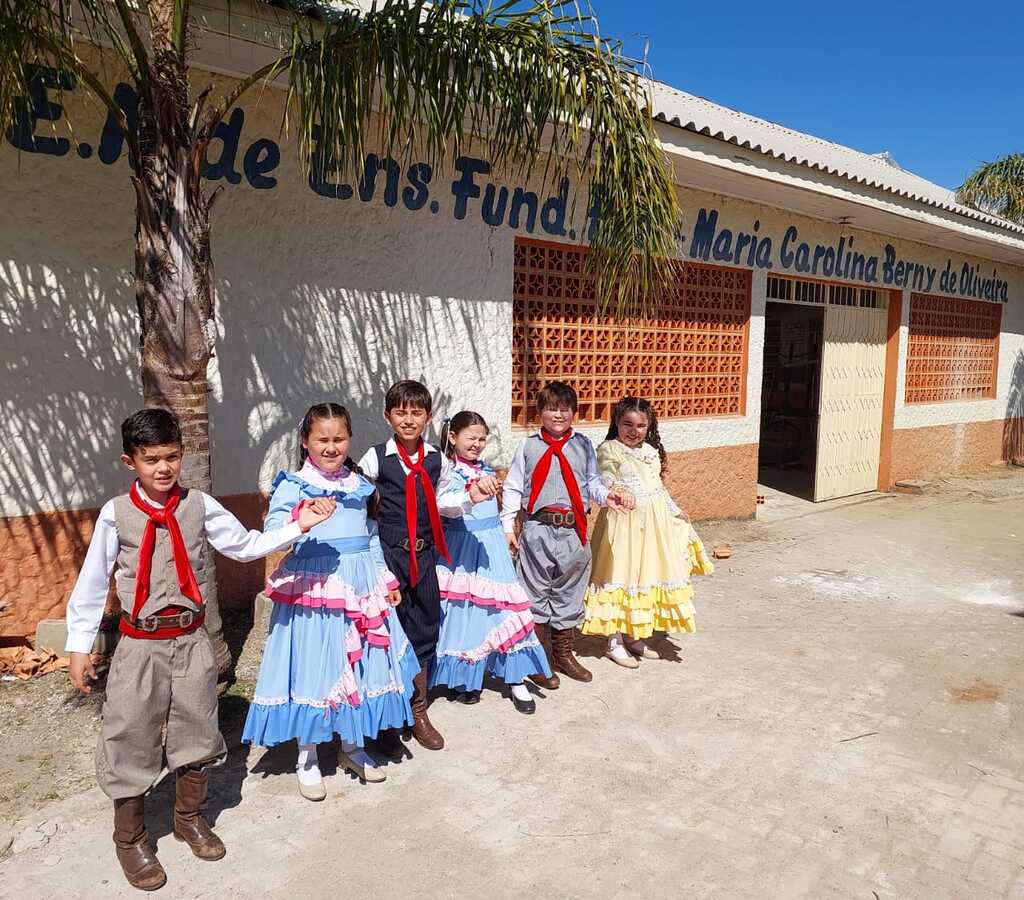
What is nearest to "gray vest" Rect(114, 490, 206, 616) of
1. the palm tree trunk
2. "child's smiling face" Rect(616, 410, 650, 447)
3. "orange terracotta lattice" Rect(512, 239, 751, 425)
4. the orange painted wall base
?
the palm tree trunk

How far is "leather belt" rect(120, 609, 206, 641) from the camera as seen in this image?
2.59 m

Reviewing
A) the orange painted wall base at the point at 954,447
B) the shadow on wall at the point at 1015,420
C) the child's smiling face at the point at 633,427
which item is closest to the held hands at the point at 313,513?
the child's smiling face at the point at 633,427

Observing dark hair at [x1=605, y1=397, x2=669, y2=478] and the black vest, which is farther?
dark hair at [x1=605, y1=397, x2=669, y2=478]

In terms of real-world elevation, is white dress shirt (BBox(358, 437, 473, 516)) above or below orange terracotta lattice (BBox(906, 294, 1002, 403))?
below

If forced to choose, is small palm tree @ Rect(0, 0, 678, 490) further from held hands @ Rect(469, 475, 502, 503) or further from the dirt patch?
the dirt patch

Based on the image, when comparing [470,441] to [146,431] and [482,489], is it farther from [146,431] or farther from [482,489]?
[146,431]

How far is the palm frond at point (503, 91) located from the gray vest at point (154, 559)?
1.64 meters

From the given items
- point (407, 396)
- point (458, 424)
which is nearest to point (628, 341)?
point (458, 424)

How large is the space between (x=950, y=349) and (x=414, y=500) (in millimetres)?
10981

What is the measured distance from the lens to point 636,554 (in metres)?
4.44

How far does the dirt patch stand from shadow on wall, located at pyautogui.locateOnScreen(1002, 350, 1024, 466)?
415 inches

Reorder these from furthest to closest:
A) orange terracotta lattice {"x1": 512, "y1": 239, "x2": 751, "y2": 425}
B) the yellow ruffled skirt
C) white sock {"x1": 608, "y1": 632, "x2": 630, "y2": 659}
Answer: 1. orange terracotta lattice {"x1": 512, "y1": 239, "x2": 751, "y2": 425}
2. white sock {"x1": 608, "y1": 632, "x2": 630, "y2": 659}
3. the yellow ruffled skirt

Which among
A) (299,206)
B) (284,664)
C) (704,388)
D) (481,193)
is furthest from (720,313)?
(284,664)

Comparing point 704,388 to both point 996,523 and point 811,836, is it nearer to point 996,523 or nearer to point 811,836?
point 996,523
